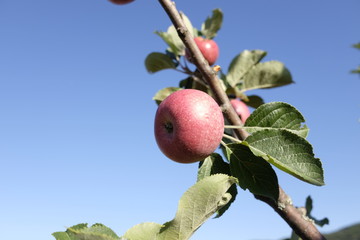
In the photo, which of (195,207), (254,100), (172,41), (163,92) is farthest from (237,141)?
(172,41)

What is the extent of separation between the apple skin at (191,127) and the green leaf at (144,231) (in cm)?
40

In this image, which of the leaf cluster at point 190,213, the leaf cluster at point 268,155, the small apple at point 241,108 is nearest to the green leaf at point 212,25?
the small apple at point 241,108

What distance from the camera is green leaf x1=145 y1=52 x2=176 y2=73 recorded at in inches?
97.6

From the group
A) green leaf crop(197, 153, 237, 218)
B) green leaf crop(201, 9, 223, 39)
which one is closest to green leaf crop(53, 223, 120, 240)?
green leaf crop(197, 153, 237, 218)

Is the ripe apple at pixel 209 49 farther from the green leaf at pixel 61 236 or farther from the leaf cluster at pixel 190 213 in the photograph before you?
the green leaf at pixel 61 236

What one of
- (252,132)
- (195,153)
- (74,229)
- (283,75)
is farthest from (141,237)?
(283,75)

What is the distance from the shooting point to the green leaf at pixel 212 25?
2.79 m

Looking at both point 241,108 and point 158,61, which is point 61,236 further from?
point 158,61

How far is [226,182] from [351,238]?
42376 millimetres

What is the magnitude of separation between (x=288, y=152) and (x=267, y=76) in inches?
41.5

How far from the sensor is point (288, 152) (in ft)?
4.21

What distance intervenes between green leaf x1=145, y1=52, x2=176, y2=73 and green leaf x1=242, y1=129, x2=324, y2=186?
1.24 m

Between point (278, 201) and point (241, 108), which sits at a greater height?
point (241, 108)

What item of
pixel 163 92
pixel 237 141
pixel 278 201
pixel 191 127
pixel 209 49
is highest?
pixel 209 49
